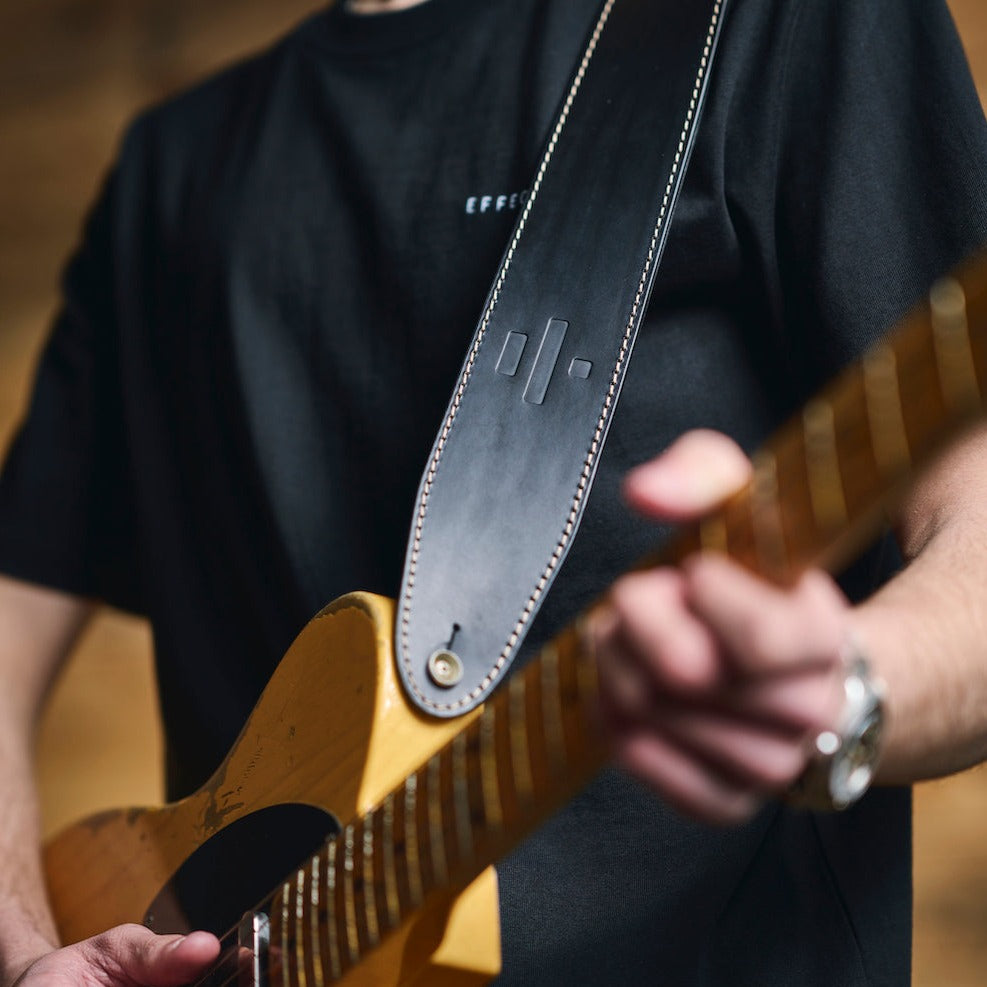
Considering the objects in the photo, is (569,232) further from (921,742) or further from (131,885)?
(131,885)

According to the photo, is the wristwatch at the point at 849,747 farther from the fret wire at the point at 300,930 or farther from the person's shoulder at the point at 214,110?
the person's shoulder at the point at 214,110

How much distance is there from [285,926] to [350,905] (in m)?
0.06

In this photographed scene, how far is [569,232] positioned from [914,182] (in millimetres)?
186

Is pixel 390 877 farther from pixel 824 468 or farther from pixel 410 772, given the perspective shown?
pixel 824 468

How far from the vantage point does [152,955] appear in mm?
527

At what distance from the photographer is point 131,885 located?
2.09 ft

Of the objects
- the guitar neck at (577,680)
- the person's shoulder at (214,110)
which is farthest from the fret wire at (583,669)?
the person's shoulder at (214,110)

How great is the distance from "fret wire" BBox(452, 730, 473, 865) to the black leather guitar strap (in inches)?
3.6

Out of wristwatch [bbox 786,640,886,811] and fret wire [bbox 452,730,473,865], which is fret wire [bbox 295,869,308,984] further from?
wristwatch [bbox 786,640,886,811]

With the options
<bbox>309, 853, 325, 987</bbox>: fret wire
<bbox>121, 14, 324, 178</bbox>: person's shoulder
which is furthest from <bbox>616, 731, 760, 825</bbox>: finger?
<bbox>121, 14, 324, 178</bbox>: person's shoulder

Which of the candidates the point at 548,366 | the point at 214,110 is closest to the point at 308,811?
the point at 548,366

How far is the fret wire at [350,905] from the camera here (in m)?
0.45

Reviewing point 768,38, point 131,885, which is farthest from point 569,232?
point 131,885

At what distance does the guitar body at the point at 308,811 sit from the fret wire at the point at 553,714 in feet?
0.37
